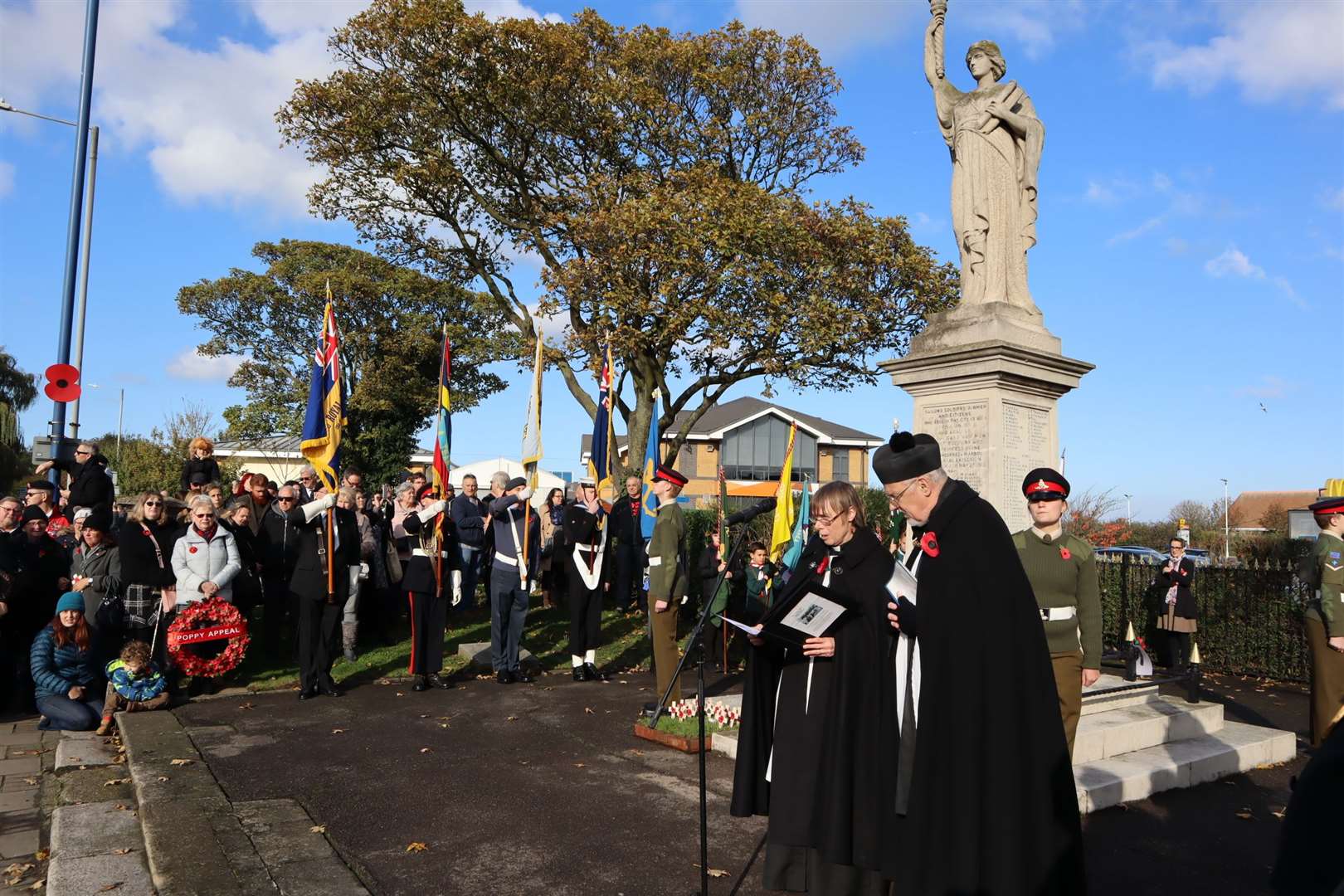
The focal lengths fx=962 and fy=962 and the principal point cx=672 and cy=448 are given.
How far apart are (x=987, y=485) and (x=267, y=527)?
819 centimetres

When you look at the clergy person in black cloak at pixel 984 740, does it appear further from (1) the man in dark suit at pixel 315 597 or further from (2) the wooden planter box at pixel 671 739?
(1) the man in dark suit at pixel 315 597

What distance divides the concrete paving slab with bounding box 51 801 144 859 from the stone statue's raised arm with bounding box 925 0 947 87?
27.6 feet

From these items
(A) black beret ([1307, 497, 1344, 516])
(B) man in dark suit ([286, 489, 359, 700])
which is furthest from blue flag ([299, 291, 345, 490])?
(A) black beret ([1307, 497, 1344, 516])

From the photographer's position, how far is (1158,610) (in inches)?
526

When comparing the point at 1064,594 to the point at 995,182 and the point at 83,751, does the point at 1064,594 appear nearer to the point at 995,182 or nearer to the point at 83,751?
the point at 995,182

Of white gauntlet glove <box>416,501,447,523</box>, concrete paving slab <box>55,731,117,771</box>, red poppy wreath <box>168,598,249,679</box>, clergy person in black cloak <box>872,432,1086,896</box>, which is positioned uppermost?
white gauntlet glove <box>416,501,447,523</box>

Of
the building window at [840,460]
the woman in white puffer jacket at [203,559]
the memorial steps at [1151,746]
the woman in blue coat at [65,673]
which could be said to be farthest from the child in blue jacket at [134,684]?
the building window at [840,460]

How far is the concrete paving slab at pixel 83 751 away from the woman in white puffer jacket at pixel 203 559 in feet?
5.63

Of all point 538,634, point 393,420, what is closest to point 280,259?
point 393,420

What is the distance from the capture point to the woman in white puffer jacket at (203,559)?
9.50 metres

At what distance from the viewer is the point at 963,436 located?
26.2ft

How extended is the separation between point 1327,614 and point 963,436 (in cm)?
302

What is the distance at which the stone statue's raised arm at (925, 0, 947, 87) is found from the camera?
28.2 feet

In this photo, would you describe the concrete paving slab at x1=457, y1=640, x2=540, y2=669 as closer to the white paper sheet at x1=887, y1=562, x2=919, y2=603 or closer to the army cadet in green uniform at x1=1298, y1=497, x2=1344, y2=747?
the army cadet in green uniform at x1=1298, y1=497, x2=1344, y2=747
